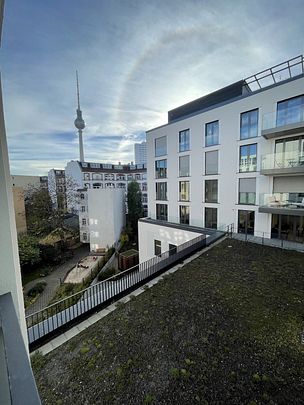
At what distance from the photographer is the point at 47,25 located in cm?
307

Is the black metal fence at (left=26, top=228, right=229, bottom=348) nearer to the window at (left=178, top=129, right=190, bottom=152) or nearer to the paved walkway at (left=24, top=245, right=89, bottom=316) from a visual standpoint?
the paved walkway at (left=24, top=245, right=89, bottom=316)

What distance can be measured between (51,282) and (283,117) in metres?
21.0

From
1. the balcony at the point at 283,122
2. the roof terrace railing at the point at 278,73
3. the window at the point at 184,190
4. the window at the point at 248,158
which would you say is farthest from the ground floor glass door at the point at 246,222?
the roof terrace railing at the point at 278,73

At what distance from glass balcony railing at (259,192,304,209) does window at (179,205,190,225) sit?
5.70 metres

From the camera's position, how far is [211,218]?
1442 centimetres

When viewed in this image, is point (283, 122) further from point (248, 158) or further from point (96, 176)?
point (96, 176)

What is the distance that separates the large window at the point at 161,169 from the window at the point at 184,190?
2048 millimetres

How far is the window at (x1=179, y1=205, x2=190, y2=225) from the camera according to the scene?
15764 mm

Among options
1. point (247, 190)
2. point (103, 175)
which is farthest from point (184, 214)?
point (103, 175)

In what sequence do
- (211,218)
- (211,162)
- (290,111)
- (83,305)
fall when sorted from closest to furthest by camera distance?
(83,305) → (290,111) → (211,162) → (211,218)

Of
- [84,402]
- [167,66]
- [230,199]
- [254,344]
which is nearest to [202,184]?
[230,199]

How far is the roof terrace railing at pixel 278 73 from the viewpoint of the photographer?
1122 cm

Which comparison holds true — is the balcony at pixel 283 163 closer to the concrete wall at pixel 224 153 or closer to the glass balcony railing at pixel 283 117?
the concrete wall at pixel 224 153

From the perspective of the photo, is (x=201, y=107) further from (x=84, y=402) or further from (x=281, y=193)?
(x=84, y=402)
